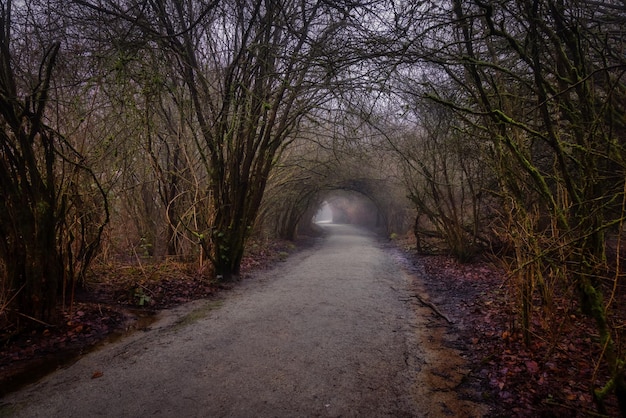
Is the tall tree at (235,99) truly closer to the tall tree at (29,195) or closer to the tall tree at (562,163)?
the tall tree at (29,195)

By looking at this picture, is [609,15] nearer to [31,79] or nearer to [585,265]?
[585,265]

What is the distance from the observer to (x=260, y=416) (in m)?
2.86

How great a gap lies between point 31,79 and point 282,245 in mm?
12185

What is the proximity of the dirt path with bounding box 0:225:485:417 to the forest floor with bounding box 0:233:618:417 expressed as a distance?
0.93 feet

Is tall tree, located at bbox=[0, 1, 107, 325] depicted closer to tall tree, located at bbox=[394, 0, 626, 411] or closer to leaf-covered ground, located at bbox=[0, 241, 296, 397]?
leaf-covered ground, located at bbox=[0, 241, 296, 397]

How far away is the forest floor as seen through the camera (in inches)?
123

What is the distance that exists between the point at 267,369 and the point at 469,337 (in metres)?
2.71

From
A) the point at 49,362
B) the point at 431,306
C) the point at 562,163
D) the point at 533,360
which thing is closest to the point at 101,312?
the point at 49,362

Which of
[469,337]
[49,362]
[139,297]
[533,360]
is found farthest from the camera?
[139,297]

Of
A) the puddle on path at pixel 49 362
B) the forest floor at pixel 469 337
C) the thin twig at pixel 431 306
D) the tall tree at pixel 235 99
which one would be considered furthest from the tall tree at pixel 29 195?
the thin twig at pixel 431 306

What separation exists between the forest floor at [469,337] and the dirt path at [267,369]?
0.28 metres

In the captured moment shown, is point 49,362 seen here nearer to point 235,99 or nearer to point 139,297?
point 139,297

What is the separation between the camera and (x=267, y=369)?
144 inches

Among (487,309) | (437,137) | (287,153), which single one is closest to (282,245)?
(287,153)
